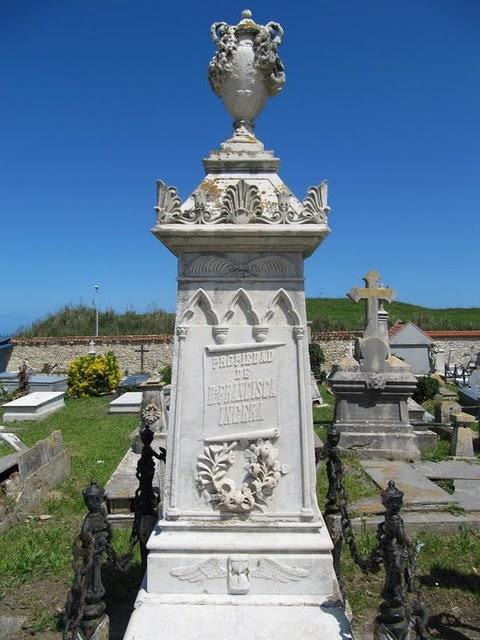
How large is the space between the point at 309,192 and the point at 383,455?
22.5 ft

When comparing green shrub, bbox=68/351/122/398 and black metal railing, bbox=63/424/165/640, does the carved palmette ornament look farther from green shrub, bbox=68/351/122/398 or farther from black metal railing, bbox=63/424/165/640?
green shrub, bbox=68/351/122/398

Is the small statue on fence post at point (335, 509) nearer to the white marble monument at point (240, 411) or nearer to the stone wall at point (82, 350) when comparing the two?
the white marble monument at point (240, 411)

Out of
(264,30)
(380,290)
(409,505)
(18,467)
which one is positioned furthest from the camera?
(380,290)

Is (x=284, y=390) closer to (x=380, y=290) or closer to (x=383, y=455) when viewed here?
(x=383, y=455)

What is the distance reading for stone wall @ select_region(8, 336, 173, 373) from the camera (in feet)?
77.3

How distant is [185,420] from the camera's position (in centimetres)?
301

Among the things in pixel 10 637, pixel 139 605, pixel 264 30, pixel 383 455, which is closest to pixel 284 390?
pixel 139 605

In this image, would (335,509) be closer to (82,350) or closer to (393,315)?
(82,350)

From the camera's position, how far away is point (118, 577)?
176 inches

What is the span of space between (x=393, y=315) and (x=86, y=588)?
33.7 metres

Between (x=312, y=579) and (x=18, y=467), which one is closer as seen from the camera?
(x=312, y=579)

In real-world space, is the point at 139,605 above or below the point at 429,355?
below

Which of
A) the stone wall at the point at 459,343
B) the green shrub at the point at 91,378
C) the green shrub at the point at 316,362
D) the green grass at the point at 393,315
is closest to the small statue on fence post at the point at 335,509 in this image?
the green shrub at the point at 91,378

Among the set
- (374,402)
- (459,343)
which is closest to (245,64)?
(374,402)
